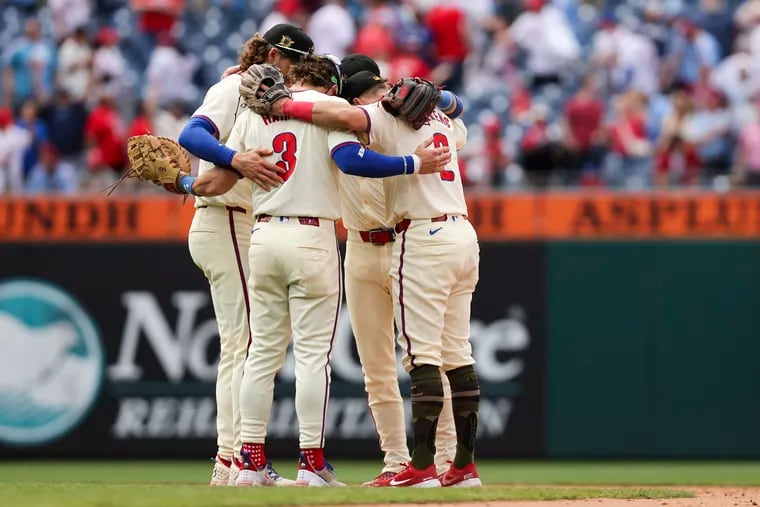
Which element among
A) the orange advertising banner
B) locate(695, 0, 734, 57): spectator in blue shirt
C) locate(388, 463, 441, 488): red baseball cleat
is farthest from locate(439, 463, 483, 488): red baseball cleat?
locate(695, 0, 734, 57): spectator in blue shirt

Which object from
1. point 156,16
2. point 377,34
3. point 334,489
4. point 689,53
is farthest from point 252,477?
point 156,16

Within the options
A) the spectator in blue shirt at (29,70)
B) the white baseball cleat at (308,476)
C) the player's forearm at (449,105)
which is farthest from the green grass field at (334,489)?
the spectator in blue shirt at (29,70)

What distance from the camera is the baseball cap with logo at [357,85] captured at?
22.5 ft

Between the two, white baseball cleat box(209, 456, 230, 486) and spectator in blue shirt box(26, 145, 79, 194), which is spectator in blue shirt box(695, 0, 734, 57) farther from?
white baseball cleat box(209, 456, 230, 486)

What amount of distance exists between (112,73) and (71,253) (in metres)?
3.37

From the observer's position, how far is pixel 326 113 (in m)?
6.33

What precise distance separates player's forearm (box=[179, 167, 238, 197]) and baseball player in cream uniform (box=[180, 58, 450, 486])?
31 mm

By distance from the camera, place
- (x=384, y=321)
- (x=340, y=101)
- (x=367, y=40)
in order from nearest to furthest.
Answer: (x=340, y=101) < (x=384, y=321) < (x=367, y=40)

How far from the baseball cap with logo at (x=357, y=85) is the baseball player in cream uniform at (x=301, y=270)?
0.38m

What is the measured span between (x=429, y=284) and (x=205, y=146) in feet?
4.12

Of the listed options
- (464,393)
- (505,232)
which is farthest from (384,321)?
(505,232)

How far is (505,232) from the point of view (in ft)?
34.7

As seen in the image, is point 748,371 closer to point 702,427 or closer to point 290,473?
point 702,427

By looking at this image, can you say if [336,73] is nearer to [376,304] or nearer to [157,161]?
[157,161]
